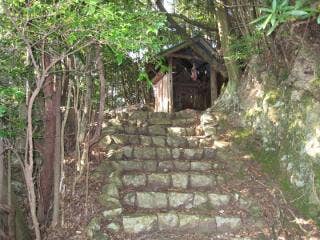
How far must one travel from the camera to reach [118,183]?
532 centimetres

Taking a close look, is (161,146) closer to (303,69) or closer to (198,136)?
(198,136)

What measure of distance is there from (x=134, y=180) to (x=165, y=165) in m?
A: 0.73

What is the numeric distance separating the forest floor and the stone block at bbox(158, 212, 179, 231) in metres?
0.09

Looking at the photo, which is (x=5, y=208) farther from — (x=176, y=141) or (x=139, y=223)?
(x=176, y=141)

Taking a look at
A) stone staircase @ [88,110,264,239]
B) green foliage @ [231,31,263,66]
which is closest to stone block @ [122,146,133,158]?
stone staircase @ [88,110,264,239]

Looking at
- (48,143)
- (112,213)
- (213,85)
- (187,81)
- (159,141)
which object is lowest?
Answer: (112,213)

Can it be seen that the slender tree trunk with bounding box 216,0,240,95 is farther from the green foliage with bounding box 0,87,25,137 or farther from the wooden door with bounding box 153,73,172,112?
the green foliage with bounding box 0,87,25,137

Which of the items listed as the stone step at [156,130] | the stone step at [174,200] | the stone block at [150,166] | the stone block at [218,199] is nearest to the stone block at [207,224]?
the stone step at [174,200]

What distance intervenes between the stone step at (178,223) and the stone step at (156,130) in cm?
268

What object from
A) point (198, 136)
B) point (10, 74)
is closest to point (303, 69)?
point (198, 136)

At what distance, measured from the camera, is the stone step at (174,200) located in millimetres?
5105

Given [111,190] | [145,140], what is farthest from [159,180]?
[145,140]

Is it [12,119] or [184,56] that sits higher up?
[184,56]

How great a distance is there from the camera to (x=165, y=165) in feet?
19.8
